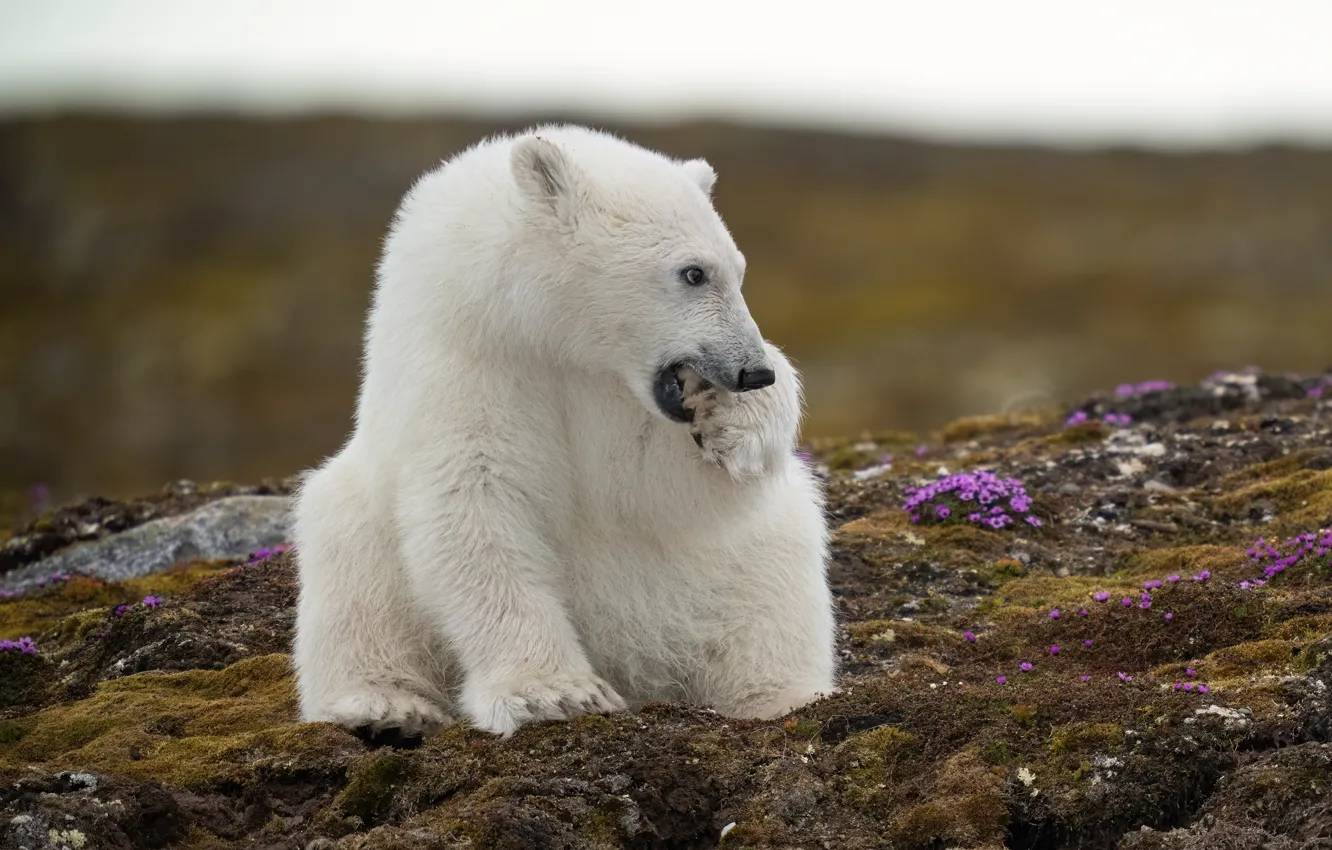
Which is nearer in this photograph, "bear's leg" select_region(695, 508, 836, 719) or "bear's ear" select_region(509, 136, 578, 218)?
"bear's ear" select_region(509, 136, 578, 218)

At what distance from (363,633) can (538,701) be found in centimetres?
125

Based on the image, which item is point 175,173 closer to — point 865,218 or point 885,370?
point 865,218

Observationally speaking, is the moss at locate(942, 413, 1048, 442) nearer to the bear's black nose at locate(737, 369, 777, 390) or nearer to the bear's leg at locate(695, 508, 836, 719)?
the bear's leg at locate(695, 508, 836, 719)

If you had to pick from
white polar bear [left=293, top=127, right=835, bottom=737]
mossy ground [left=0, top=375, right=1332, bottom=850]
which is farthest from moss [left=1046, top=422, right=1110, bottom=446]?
white polar bear [left=293, top=127, right=835, bottom=737]

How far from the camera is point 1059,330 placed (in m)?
63.2

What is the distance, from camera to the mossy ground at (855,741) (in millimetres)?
5879

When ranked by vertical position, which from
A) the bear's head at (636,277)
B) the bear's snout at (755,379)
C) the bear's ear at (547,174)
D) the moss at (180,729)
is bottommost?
the moss at (180,729)

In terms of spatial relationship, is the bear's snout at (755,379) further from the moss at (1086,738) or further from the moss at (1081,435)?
the moss at (1081,435)

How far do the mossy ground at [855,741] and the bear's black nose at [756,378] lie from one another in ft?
5.08

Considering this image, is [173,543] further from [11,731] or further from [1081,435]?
[1081,435]

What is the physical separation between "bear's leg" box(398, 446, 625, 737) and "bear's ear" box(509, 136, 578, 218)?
128 cm

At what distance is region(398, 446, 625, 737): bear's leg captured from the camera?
23.0 ft

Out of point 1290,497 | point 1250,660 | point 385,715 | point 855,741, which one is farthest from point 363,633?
point 1290,497

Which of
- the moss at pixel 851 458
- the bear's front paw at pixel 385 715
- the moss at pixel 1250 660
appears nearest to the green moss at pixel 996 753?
the moss at pixel 1250 660
